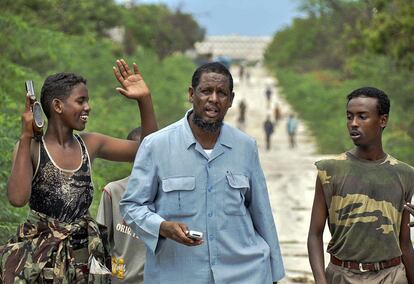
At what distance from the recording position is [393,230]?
5.92 m

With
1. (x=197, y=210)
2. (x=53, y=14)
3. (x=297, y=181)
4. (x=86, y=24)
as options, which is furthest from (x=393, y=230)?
(x=86, y=24)

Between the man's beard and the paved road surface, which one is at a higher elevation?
the man's beard

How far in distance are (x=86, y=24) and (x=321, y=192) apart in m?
29.7

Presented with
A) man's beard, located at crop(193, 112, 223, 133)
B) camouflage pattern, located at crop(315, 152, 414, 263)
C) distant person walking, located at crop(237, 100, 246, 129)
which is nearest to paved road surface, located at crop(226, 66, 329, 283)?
distant person walking, located at crop(237, 100, 246, 129)

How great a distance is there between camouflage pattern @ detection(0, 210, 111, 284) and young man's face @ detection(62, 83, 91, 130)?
1.66ft

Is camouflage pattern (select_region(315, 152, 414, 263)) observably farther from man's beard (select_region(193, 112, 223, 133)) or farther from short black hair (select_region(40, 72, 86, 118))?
short black hair (select_region(40, 72, 86, 118))

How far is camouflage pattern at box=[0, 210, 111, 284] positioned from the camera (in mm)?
5266

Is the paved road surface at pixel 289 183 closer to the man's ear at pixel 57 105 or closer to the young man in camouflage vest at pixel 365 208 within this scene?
the young man in camouflage vest at pixel 365 208

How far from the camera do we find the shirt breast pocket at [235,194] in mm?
5371

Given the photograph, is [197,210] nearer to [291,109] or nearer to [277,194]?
[277,194]

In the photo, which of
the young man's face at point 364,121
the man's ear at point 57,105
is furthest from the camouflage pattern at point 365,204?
the man's ear at point 57,105

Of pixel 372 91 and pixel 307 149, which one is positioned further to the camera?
pixel 307 149

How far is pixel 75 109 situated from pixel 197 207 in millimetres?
807

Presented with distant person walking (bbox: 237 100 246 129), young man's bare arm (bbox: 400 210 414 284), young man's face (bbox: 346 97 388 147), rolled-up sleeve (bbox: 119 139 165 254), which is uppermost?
young man's face (bbox: 346 97 388 147)
